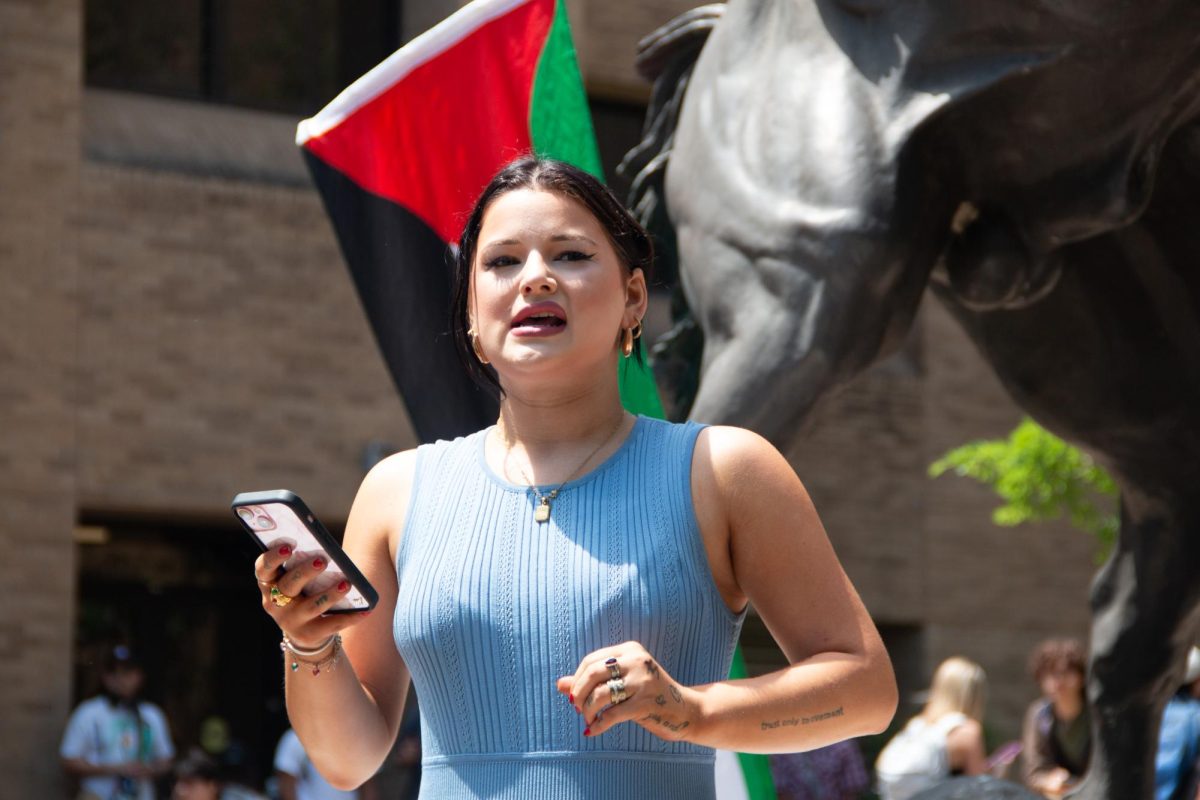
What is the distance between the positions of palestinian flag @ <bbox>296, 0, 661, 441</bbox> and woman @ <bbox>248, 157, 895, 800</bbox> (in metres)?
1.97

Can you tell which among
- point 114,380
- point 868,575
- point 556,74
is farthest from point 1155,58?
point 868,575

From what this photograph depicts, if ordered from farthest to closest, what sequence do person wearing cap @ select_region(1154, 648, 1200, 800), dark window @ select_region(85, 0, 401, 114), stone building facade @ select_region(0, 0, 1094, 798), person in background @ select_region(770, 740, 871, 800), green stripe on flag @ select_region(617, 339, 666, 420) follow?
dark window @ select_region(85, 0, 401, 114) → stone building facade @ select_region(0, 0, 1094, 798) → person wearing cap @ select_region(1154, 648, 1200, 800) → person in background @ select_region(770, 740, 871, 800) → green stripe on flag @ select_region(617, 339, 666, 420)

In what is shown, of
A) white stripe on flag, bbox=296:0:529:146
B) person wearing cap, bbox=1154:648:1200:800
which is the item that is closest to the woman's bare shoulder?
white stripe on flag, bbox=296:0:529:146

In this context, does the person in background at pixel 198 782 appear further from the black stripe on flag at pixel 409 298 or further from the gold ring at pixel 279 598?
the gold ring at pixel 279 598

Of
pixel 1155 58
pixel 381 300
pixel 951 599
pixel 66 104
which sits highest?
pixel 66 104

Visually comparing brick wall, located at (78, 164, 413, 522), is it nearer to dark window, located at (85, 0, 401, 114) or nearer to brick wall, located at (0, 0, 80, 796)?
brick wall, located at (0, 0, 80, 796)

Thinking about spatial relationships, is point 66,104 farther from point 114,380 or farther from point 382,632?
point 382,632

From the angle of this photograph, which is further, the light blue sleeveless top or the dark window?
the dark window

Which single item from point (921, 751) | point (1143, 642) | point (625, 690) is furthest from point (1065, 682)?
point (625, 690)

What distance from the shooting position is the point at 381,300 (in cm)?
457

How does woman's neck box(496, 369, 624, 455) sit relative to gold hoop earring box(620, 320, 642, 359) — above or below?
below

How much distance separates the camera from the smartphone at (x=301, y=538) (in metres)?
2.22

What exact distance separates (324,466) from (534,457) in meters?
12.4

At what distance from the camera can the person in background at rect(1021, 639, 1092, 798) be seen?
7.50 metres
